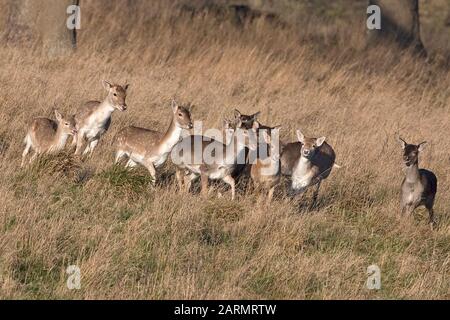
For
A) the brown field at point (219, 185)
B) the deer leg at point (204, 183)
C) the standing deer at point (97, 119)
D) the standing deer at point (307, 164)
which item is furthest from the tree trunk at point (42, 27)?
the deer leg at point (204, 183)

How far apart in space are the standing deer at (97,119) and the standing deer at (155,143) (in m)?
0.58

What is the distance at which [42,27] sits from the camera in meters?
18.7

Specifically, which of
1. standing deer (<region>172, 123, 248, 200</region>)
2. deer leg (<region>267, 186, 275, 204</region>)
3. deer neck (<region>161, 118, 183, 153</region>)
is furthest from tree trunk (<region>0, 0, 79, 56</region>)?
deer leg (<region>267, 186, 275, 204</region>)

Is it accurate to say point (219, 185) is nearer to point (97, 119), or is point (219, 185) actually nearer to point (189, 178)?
point (189, 178)

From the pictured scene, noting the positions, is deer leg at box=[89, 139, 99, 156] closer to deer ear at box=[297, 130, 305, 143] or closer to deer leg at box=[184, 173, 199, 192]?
deer leg at box=[184, 173, 199, 192]

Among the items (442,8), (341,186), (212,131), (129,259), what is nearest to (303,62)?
(212,131)

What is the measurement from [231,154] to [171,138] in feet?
2.54

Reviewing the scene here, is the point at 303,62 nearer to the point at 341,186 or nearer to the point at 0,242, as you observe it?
the point at 341,186

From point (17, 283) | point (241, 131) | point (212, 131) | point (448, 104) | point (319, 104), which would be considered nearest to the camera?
point (17, 283)

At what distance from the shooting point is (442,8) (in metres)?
28.4

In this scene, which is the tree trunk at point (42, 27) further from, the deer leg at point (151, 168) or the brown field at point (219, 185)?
the deer leg at point (151, 168)

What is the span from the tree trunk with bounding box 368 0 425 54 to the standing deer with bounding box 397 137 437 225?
999 cm

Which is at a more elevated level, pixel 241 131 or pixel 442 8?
pixel 241 131

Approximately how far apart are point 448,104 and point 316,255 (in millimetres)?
10117
